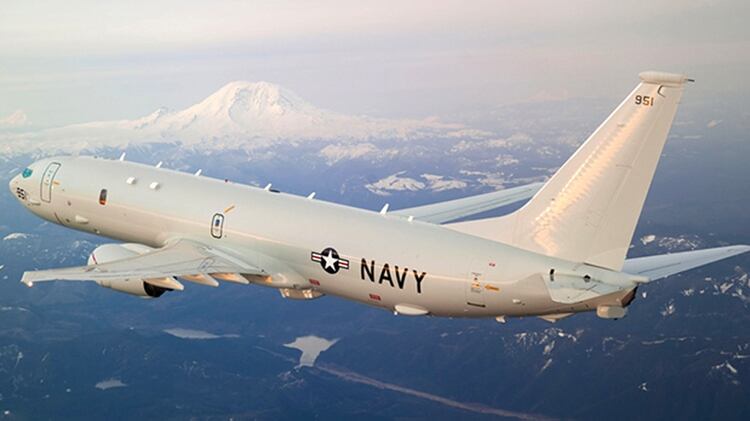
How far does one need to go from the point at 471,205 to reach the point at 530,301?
648 inches

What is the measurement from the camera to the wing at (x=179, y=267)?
1592 inches

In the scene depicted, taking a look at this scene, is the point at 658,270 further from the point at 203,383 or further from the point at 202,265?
the point at 203,383

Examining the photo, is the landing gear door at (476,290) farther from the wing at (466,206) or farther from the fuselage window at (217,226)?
the fuselage window at (217,226)

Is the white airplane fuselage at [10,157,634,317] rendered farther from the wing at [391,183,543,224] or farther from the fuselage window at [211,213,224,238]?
the wing at [391,183,543,224]

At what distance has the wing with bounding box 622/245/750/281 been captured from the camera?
106 feet

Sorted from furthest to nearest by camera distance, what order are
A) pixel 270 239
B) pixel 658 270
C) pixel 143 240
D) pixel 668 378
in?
pixel 668 378, pixel 143 240, pixel 270 239, pixel 658 270

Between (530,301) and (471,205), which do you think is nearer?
(530,301)

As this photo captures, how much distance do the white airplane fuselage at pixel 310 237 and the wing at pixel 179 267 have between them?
2.15 feet

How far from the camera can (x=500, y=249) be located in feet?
116

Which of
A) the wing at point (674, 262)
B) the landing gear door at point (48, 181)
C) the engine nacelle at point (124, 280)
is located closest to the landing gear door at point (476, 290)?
the wing at point (674, 262)

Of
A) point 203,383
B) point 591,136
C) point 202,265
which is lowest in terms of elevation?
point 203,383

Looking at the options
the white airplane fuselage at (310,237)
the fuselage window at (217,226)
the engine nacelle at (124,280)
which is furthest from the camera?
the fuselage window at (217,226)

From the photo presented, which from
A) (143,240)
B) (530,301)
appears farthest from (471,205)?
(143,240)

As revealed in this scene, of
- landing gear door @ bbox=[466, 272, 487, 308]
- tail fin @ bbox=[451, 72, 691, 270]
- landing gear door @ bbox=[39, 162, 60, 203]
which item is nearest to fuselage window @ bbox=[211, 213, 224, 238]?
landing gear door @ bbox=[39, 162, 60, 203]
